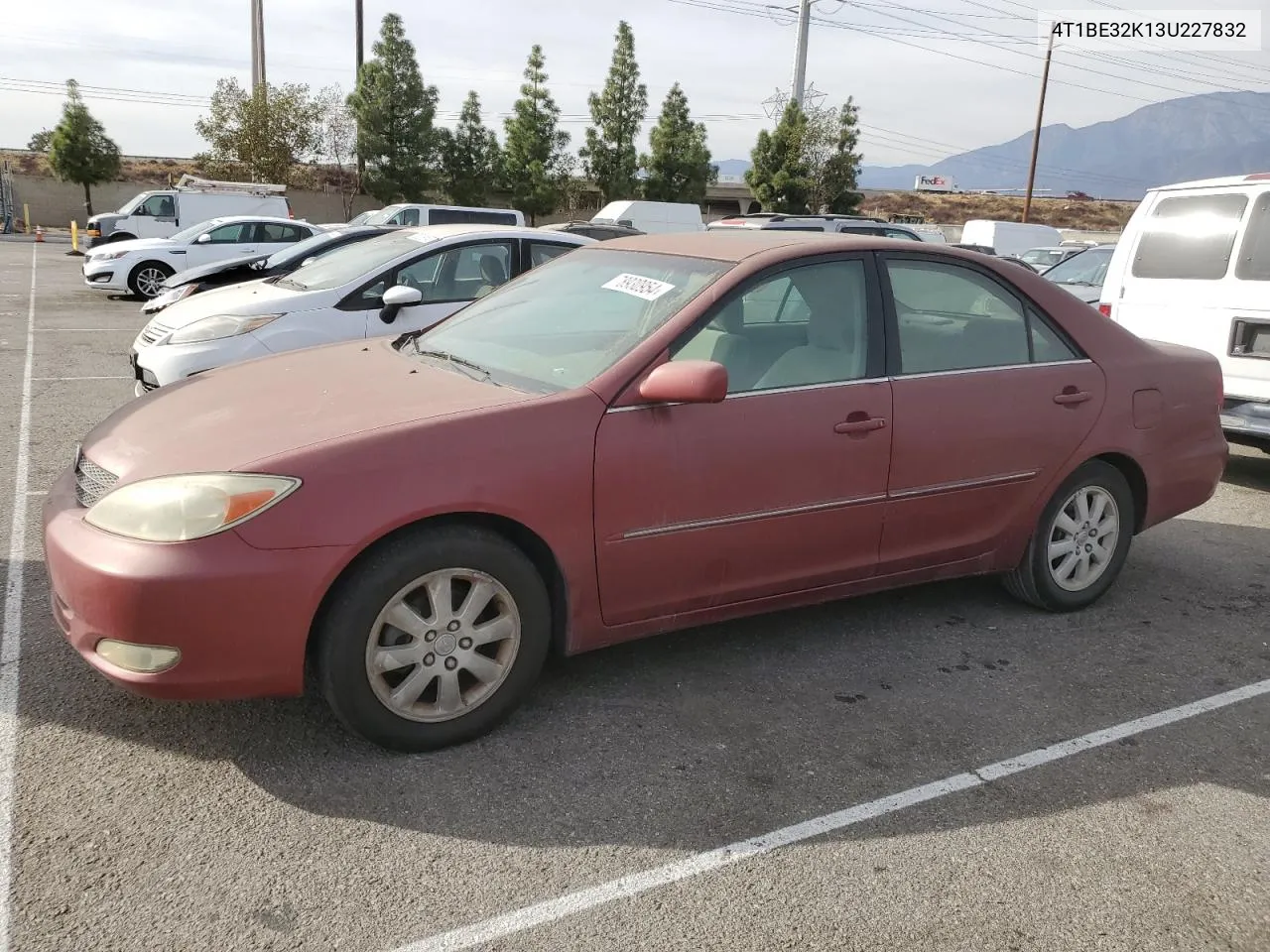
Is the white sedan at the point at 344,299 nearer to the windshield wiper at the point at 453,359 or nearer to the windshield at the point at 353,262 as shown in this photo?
the windshield at the point at 353,262

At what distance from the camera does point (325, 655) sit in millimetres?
2896

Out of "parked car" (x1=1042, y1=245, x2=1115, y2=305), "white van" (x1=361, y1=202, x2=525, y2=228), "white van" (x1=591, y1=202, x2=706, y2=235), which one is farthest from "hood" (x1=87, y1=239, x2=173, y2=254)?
"parked car" (x1=1042, y1=245, x2=1115, y2=305)

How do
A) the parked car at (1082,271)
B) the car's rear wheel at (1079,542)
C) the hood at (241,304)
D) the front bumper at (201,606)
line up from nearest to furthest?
the front bumper at (201,606) < the car's rear wheel at (1079,542) < the hood at (241,304) < the parked car at (1082,271)

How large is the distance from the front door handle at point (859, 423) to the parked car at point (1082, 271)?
8.31 meters

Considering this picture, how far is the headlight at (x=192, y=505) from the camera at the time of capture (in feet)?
9.07

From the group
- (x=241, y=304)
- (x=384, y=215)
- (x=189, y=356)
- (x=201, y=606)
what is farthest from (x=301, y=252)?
(x=384, y=215)

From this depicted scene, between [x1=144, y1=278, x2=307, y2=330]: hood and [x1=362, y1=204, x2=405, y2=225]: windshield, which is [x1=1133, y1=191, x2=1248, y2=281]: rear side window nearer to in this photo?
[x1=144, y1=278, x2=307, y2=330]: hood

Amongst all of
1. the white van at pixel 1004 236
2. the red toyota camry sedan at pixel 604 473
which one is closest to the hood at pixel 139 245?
the red toyota camry sedan at pixel 604 473

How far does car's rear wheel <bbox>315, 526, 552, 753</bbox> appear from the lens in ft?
9.52

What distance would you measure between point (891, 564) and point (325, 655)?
85.8 inches

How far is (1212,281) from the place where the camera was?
21.9 feet

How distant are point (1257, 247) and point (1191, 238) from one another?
0.50 m

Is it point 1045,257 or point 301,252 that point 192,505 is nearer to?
point 301,252

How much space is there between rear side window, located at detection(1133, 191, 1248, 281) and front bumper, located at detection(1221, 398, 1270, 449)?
0.87m
